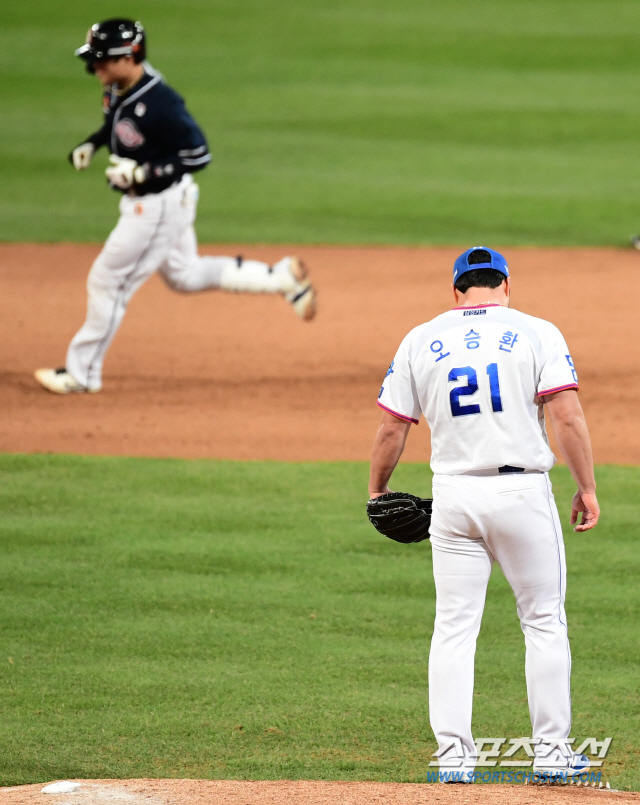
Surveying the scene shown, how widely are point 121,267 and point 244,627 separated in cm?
360

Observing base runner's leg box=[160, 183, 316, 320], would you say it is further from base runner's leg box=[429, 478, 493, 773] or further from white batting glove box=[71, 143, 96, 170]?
base runner's leg box=[429, 478, 493, 773]

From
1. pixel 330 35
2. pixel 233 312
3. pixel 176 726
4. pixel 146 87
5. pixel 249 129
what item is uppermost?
pixel 330 35

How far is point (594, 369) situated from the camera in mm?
9617

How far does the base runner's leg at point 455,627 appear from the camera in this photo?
13.3ft

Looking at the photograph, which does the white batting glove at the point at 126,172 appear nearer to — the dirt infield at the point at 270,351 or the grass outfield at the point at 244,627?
the dirt infield at the point at 270,351

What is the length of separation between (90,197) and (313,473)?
10.4 m

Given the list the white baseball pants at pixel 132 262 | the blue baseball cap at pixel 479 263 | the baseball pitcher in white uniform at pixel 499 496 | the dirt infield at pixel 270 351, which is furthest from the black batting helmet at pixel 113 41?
the baseball pitcher in white uniform at pixel 499 496

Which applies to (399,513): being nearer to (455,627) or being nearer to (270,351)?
(455,627)

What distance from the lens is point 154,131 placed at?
8258mm

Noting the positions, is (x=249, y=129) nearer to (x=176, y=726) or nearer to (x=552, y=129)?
(x=552, y=129)

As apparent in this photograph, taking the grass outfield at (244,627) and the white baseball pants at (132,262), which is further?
the white baseball pants at (132,262)

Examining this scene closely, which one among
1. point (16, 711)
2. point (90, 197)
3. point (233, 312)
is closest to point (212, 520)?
point (16, 711)

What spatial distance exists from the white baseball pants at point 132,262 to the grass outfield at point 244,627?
1.27 m

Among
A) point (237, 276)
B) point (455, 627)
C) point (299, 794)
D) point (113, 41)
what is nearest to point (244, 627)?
point (455, 627)
